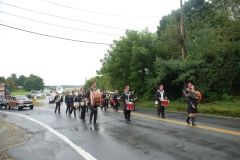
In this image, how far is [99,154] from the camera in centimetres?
674

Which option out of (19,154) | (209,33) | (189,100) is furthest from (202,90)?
(19,154)

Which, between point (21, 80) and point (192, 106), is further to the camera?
point (21, 80)

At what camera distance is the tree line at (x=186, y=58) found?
1829cm

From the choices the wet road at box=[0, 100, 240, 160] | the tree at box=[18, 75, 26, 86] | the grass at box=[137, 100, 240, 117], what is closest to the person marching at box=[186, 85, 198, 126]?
the wet road at box=[0, 100, 240, 160]

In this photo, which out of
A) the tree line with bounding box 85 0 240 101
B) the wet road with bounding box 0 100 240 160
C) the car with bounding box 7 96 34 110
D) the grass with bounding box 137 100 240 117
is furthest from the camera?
the car with bounding box 7 96 34 110

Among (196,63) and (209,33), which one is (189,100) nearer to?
(196,63)

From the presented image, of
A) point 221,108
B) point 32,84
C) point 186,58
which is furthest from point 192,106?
point 32,84

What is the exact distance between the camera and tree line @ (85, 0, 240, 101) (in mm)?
18288

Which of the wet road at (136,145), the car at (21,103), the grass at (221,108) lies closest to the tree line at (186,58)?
the grass at (221,108)

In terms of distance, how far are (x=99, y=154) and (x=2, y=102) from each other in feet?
107

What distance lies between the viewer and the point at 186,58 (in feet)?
72.6

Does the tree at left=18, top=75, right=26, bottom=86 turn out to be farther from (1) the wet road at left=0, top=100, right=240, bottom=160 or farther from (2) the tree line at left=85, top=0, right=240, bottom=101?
(1) the wet road at left=0, top=100, right=240, bottom=160

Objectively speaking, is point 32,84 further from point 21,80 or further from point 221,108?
point 221,108

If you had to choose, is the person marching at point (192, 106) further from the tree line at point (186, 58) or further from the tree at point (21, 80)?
the tree at point (21, 80)
